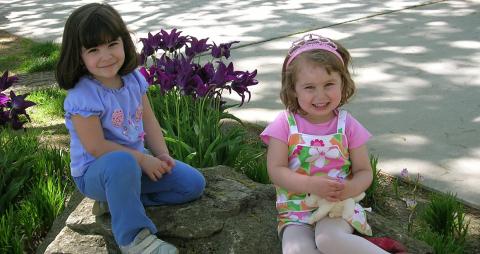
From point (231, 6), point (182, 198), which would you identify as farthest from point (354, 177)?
point (231, 6)

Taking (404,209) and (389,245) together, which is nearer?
(389,245)

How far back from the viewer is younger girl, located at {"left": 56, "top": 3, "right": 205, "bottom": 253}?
2418 millimetres

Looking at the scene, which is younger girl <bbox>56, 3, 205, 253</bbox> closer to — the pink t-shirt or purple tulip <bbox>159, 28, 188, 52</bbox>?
the pink t-shirt

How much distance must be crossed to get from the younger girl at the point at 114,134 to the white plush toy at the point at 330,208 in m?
0.53

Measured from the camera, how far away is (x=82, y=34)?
2469 millimetres

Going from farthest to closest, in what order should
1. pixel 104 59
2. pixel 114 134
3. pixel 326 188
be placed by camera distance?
1. pixel 114 134
2. pixel 104 59
3. pixel 326 188

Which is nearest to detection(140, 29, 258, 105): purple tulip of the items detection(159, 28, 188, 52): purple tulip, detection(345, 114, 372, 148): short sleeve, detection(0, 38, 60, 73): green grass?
detection(159, 28, 188, 52): purple tulip

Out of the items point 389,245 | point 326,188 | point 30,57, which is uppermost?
point 326,188

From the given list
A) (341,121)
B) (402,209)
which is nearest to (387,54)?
(402,209)

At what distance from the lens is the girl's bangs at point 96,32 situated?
8.11ft

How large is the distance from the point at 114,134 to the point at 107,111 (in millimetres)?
113

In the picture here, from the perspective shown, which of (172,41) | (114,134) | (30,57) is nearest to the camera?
(114,134)

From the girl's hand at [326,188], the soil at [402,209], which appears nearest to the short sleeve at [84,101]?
the girl's hand at [326,188]

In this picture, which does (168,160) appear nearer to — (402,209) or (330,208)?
(330,208)
